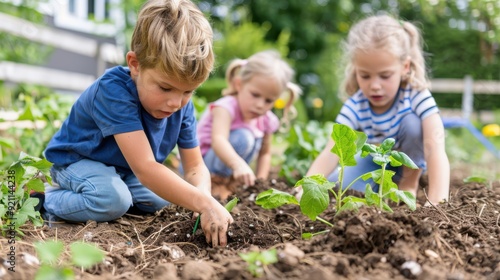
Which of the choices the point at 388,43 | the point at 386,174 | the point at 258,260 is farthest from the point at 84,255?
the point at 388,43

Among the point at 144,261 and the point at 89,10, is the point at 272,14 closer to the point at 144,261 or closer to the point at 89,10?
the point at 89,10

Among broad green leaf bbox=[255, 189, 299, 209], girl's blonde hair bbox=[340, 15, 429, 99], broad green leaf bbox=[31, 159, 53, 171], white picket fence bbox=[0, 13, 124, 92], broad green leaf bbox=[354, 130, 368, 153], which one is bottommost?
white picket fence bbox=[0, 13, 124, 92]

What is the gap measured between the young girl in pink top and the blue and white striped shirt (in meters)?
0.63

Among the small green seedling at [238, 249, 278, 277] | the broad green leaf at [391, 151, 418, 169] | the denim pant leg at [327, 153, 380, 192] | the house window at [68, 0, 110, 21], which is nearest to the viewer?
the small green seedling at [238, 249, 278, 277]

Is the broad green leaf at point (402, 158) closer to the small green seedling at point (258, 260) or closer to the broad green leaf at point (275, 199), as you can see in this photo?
the broad green leaf at point (275, 199)

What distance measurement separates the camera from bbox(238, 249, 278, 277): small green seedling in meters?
1.56

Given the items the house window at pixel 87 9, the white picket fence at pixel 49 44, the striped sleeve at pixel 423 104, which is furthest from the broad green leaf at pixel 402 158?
the house window at pixel 87 9

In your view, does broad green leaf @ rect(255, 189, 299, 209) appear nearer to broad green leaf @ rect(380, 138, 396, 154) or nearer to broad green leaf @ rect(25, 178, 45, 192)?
broad green leaf @ rect(380, 138, 396, 154)

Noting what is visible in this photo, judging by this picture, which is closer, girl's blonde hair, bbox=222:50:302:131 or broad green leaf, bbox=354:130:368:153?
broad green leaf, bbox=354:130:368:153

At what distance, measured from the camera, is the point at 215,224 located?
2221 mm

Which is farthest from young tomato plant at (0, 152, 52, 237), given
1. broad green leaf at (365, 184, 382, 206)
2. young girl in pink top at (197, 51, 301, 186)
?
young girl in pink top at (197, 51, 301, 186)

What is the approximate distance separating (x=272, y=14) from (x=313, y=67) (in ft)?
5.24

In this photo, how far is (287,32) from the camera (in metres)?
13.9

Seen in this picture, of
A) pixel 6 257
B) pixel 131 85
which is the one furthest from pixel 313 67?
pixel 6 257
